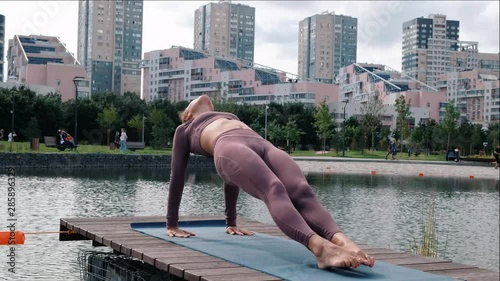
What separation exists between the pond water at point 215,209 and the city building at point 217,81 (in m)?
91.6

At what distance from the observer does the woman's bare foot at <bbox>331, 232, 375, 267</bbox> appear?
4742 mm

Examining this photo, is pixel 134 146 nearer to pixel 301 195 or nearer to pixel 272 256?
pixel 272 256

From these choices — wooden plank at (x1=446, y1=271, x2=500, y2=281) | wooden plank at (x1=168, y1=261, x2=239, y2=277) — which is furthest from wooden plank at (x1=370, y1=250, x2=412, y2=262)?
wooden plank at (x1=168, y1=261, x2=239, y2=277)

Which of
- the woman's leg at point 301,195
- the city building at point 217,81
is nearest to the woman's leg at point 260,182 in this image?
the woman's leg at point 301,195

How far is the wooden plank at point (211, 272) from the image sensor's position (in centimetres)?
475

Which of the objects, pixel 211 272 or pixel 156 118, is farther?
pixel 156 118

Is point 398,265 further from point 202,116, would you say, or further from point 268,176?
point 202,116

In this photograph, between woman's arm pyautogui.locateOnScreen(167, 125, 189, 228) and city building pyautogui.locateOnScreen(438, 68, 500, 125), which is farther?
city building pyautogui.locateOnScreen(438, 68, 500, 125)

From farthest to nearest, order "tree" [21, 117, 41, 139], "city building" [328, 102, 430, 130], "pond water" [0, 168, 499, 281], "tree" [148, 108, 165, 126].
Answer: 1. "city building" [328, 102, 430, 130]
2. "tree" [148, 108, 165, 126]
3. "tree" [21, 117, 41, 139]
4. "pond water" [0, 168, 499, 281]

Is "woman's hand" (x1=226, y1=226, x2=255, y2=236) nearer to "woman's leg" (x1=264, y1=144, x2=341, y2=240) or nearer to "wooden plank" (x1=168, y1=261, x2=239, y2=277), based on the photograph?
"woman's leg" (x1=264, y1=144, x2=341, y2=240)

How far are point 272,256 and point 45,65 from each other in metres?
104

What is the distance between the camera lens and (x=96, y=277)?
A: 6.96 metres

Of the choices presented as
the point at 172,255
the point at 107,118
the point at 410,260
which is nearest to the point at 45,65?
the point at 107,118

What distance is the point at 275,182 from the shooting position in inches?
203
